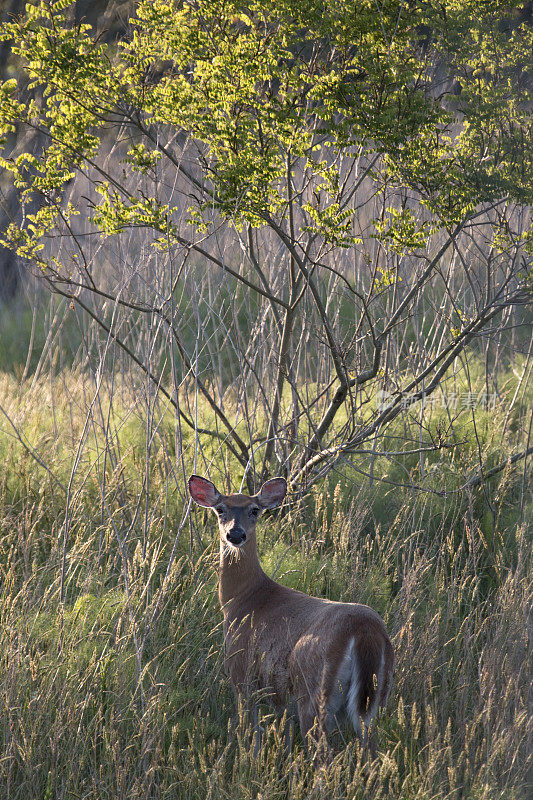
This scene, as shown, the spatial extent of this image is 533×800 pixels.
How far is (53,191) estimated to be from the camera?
477 centimetres

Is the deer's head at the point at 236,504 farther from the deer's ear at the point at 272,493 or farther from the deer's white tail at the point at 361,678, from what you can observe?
the deer's white tail at the point at 361,678

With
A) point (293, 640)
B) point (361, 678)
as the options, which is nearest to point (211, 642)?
point (293, 640)

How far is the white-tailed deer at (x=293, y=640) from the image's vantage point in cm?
285

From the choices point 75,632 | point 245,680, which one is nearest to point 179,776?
point 245,680

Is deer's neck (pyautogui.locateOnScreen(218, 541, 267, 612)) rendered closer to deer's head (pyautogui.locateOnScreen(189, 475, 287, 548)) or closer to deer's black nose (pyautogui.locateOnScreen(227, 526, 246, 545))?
deer's head (pyautogui.locateOnScreen(189, 475, 287, 548))

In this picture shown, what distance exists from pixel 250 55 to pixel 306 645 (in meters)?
2.90

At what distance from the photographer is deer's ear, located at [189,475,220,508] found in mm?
3746

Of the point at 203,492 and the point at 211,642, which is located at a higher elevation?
the point at 203,492

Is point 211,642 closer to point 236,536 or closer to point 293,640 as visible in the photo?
point 236,536

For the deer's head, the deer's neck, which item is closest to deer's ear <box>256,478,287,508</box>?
the deer's head

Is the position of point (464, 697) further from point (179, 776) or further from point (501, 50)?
point (501, 50)

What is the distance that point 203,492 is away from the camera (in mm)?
3773

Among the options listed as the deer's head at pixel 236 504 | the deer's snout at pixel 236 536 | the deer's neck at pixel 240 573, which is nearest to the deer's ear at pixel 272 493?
the deer's head at pixel 236 504

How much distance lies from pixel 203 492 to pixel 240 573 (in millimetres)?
411
